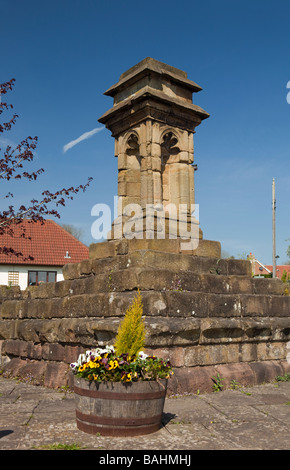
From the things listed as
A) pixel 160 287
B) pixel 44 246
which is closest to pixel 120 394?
pixel 160 287

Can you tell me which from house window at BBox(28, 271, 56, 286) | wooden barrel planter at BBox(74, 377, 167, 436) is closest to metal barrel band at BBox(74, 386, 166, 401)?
wooden barrel planter at BBox(74, 377, 167, 436)

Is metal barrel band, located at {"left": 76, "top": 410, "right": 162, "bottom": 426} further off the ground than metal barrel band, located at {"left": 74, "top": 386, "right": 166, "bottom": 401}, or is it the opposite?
metal barrel band, located at {"left": 74, "top": 386, "right": 166, "bottom": 401}


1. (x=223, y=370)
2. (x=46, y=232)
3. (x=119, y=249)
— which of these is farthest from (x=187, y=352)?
(x=46, y=232)

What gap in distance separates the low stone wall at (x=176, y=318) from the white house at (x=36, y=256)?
18075mm

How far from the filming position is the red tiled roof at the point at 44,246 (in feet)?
87.2

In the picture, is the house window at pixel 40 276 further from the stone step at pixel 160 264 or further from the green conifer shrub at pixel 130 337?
the green conifer shrub at pixel 130 337

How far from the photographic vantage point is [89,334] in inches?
267

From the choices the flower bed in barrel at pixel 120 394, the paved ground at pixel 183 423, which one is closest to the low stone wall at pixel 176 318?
the paved ground at pixel 183 423

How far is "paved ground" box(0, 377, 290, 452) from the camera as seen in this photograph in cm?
412

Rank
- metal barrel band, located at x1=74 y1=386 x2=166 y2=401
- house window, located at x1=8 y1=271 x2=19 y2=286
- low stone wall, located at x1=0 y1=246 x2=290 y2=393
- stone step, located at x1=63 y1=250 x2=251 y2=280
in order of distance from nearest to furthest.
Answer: metal barrel band, located at x1=74 y1=386 x2=166 y2=401, low stone wall, located at x1=0 y1=246 x2=290 y2=393, stone step, located at x1=63 y1=250 x2=251 y2=280, house window, located at x1=8 y1=271 x2=19 y2=286

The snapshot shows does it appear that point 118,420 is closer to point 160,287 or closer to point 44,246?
point 160,287

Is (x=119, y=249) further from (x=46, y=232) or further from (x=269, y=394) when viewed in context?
(x=46, y=232)

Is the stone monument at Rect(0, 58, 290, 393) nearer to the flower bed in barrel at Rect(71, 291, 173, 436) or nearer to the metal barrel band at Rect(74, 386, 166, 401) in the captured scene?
the flower bed in barrel at Rect(71, 291, 173, 436)

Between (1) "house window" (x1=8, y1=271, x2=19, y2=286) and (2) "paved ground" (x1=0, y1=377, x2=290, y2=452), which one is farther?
(1) "house window" (x1=8, y1=271, x2=19, y2=286)
